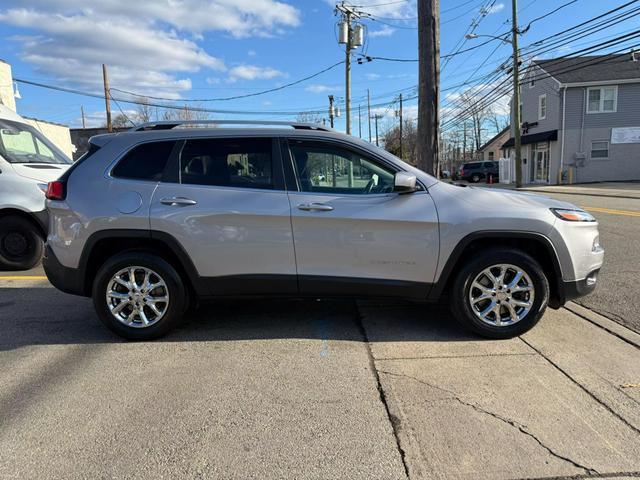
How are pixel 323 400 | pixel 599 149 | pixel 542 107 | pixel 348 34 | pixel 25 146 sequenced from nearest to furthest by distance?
pixel 323 400, pixel 25 146, pixel 348 34, pixel 599 149, pixel 542 107

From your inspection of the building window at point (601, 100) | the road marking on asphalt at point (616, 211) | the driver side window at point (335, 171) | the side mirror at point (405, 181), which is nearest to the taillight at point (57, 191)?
the driver side window at point (335, 171)

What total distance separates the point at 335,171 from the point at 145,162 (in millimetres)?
1684

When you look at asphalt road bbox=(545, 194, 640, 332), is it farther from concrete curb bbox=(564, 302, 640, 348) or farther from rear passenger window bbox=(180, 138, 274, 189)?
rear passenger window bbox=(180, 138, 274, 189)

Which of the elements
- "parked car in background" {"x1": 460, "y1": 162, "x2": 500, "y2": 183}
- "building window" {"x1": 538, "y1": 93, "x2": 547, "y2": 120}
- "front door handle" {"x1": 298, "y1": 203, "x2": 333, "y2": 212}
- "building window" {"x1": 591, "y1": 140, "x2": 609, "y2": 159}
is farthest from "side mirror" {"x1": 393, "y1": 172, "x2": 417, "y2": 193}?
"parked car in background" {"x1": 460, "y1": 162, "x2": 500, "y2": 183}

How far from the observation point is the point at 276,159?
Result: 4113 millimetres

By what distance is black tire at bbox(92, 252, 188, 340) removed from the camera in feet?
13.4

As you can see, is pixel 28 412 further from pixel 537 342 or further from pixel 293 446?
pixel 537 342

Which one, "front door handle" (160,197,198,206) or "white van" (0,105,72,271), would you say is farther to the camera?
"white van" (0,105,72,271)

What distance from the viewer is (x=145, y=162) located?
4164mm

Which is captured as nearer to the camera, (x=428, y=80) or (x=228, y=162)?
(x=228, y=162)

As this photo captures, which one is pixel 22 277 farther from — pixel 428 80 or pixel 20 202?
pixel 428 80

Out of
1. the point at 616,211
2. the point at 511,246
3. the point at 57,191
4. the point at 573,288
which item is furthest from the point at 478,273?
the point at 616,211

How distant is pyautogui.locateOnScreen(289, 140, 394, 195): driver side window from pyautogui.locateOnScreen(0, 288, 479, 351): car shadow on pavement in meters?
1.07

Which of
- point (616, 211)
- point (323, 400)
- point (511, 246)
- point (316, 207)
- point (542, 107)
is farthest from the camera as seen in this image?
point (542, 107)
